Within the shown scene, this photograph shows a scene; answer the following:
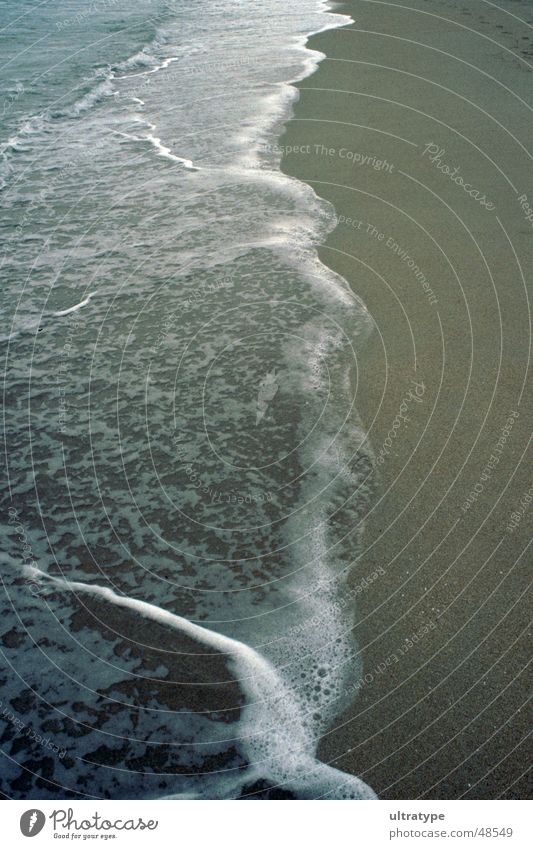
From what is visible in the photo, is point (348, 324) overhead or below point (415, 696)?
overhead

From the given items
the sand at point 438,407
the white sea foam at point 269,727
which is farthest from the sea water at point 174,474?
the sand at point 438,407

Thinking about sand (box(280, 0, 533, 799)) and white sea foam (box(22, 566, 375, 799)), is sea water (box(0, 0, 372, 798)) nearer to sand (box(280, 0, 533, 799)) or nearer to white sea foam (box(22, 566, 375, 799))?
white sea foam (box(22, 566, 375, 799))

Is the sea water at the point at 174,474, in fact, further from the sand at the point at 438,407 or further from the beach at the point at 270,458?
the sand at the point at 438,407

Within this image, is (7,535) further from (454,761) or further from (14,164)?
(14,164)

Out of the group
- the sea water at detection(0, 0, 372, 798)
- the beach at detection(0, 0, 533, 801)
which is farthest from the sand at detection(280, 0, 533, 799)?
the sea water at detection(0, 0, 372, 798)

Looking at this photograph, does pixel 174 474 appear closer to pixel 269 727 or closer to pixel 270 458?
pixel 270 458

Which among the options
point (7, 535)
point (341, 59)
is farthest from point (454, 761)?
point (341, 59)
